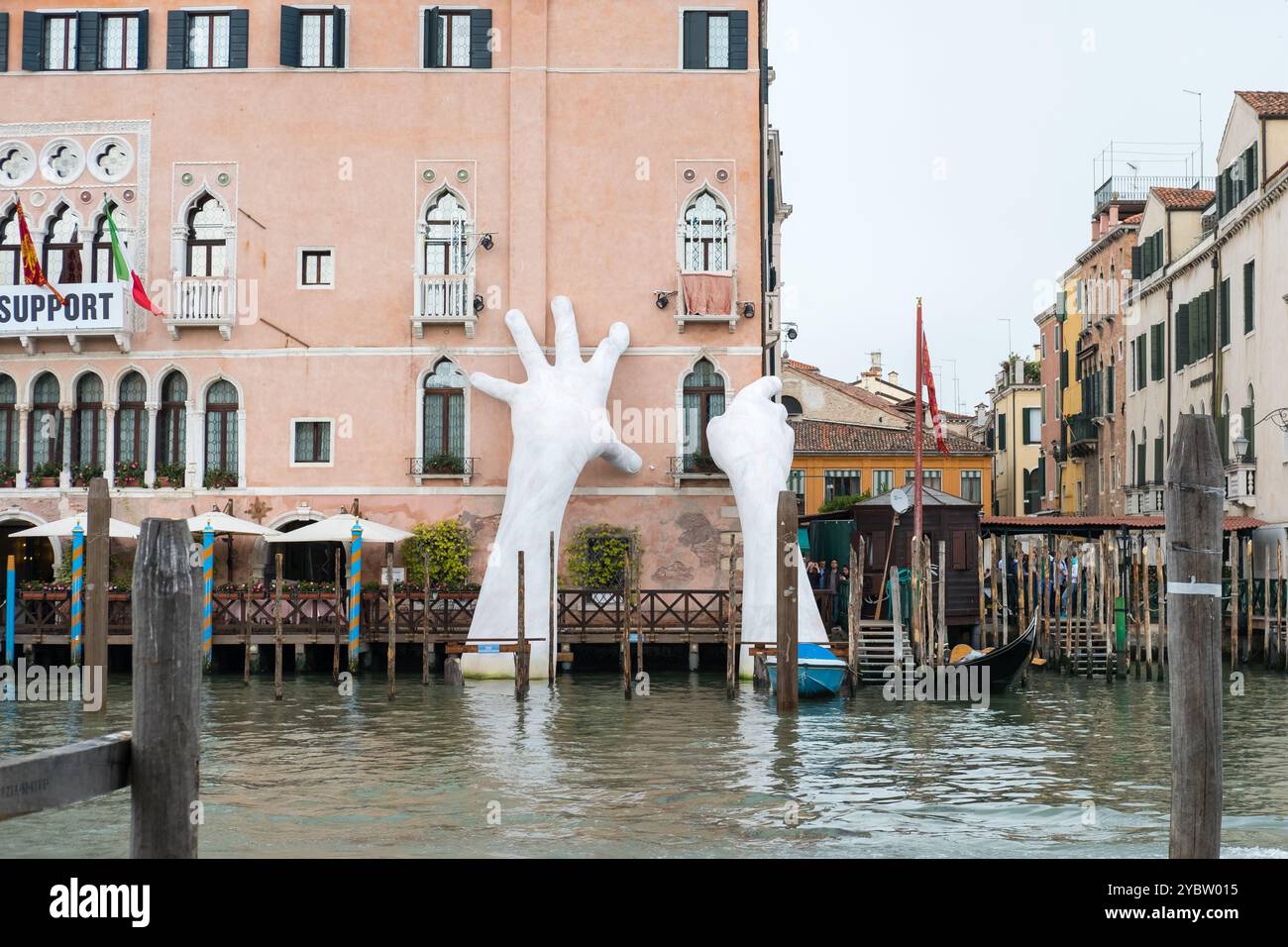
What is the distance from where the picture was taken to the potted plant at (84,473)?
Result: 90.8ft

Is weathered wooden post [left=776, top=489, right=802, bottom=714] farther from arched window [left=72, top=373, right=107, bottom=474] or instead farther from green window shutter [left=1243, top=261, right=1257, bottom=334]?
green window shutter [left=1243, top=261, right=1257, bottom=334]

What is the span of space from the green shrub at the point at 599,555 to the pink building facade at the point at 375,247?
0.33m

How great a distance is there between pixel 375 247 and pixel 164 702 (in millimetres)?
23143

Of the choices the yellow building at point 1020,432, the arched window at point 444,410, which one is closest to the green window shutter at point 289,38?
the arched window at point 444,410

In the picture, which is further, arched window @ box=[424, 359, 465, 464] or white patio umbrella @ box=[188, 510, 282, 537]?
arched window @ box=[424, 359, 465, 464]

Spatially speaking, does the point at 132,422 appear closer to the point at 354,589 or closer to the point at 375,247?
the point at 375,247

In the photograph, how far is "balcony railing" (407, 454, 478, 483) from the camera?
27.2m

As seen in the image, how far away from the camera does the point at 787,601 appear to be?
2055cm

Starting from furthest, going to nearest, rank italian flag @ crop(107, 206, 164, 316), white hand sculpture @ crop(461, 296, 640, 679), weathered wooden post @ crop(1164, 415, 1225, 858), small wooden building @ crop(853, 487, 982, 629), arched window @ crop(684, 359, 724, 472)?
1. small wooden building @ crop(853, 487, 982, 629)
2. arched window @ crop(684, 359, 724, 472)
3. italian flag @ crop(107, 206, 164, 316)
4. white hand sculpture @ crop(461, 296, 640, 679)
5. weathered wooden post @ crop(1164, 415, 1225, 858)

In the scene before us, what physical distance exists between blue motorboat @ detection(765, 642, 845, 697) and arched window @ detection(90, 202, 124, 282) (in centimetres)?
1330

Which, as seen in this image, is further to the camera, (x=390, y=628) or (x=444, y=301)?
(x=444, y=301)

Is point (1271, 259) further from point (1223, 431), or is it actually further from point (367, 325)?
point (367, 325)

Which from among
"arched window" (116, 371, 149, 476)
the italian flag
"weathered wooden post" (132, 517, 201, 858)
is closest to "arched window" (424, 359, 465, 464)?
the italian flag

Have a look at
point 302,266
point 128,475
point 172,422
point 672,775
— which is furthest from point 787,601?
point 128,475
